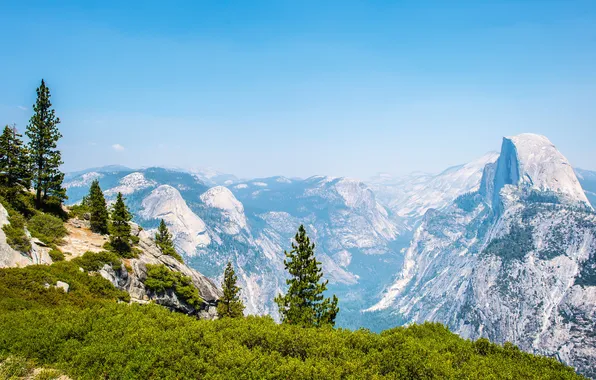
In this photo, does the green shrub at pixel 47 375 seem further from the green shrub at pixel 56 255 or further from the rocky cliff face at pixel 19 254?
the green shrub at pixel 56 255

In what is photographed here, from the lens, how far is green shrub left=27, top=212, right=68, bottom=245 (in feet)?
134

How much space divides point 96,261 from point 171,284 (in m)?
13.0

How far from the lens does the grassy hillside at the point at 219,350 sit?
1664cm

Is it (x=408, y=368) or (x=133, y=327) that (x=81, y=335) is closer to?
(x=133, y=327)

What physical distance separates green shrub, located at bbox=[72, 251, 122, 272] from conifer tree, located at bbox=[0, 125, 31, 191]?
16659 mm

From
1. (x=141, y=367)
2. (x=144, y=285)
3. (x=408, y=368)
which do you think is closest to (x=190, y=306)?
(x=144, y=285)

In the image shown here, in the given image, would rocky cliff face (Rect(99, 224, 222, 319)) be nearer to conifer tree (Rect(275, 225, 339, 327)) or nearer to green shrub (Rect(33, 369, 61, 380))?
conifer tree (Rect(275, 225, 339, 327))

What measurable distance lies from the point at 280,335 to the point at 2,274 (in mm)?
24063

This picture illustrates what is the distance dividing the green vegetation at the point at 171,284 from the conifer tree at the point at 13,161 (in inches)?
855

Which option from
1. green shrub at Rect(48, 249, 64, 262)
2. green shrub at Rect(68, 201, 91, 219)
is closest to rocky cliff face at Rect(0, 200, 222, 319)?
green shrub at Rect(48, 249, 64, 262)

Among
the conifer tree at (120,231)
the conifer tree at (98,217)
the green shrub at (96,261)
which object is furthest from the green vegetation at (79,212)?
the green shrub at (96,261)

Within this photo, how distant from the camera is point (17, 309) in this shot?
77.0ft

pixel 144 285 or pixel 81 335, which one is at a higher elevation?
pixel 81 335

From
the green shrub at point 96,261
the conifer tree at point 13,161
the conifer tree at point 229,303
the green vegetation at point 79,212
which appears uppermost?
the conifer tree at point 13,161
